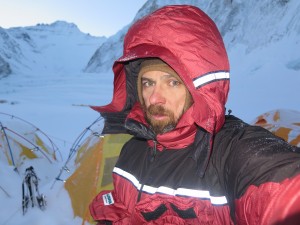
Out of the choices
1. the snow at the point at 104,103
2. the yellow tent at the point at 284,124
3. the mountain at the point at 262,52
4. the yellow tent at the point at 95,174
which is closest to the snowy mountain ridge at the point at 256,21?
the mountain at the point at 262,52

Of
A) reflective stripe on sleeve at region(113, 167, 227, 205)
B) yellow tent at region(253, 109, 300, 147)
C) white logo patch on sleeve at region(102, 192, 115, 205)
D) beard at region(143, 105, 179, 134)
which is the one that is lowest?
yellow tent at region(253, 109, 300, 147)

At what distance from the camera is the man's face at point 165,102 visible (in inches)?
77.0

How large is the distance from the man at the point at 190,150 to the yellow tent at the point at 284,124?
3.36m

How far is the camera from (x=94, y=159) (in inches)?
197

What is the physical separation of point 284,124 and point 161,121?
430 centimetres

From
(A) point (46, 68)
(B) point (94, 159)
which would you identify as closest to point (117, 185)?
(B) point (94, 159)

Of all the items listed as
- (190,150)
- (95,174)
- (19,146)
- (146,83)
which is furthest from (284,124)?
(19,146)

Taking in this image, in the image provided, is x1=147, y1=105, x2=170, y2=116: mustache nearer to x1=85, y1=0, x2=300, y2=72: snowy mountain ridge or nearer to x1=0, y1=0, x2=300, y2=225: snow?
x1=0, y1=0, x2=300, y2=225: snow

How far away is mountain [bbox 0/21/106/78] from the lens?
121 metres

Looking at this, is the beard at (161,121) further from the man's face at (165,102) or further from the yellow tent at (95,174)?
the yellow tent at (95,174)

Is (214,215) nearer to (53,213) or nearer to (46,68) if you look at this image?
(53,213)

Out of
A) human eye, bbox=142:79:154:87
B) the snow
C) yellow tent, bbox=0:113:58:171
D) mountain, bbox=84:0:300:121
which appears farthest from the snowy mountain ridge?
human eye, bbox=142:79:154:87

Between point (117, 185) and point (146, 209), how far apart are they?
439 millimetres

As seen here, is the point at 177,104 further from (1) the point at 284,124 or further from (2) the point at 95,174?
(1) the point at 284,124
